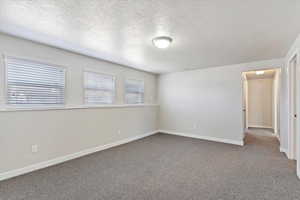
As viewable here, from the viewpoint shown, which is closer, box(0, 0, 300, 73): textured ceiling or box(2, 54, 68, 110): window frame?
box(0, 0, 300, 73): textured ceiling

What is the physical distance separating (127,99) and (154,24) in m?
2.93

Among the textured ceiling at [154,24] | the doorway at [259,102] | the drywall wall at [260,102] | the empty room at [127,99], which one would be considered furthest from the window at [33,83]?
the drywall wall at [260,102]

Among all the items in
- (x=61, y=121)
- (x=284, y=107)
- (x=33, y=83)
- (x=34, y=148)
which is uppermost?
(x=33, y=83)

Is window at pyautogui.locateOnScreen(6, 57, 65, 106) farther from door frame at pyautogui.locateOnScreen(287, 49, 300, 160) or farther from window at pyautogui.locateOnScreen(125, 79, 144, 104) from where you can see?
door frame at pyautogui.locateOnScreen(287, 49, 300, 160)

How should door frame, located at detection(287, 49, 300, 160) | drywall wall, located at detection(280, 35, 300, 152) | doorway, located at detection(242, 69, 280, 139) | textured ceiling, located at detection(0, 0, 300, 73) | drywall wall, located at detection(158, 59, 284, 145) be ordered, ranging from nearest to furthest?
textured ceiling, located at detection(0, 0, 300, 73), door frame, located at detection(287, 49, 300, 160), drywall wall, located at detection(280, 35, 300, 152), drywall wall, located at detection(158, 59, 284, 145), doorway, located at detection(242, 69, 280, 139)

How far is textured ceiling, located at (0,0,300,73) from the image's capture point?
66.7 inches

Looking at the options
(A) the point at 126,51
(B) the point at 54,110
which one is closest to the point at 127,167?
(B) the point at 54,110

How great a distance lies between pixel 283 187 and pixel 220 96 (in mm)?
2845

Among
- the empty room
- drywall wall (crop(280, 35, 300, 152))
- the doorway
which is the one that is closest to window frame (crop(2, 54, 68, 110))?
the empty room

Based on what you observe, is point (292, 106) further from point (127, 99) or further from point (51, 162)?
point (51, 162)

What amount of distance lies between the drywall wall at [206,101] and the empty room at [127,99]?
0.04m

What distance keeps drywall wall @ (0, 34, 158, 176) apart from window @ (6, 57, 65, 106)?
10cm

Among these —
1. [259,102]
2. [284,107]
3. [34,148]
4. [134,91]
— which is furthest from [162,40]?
[259,102]

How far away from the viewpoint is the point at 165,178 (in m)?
2.44
